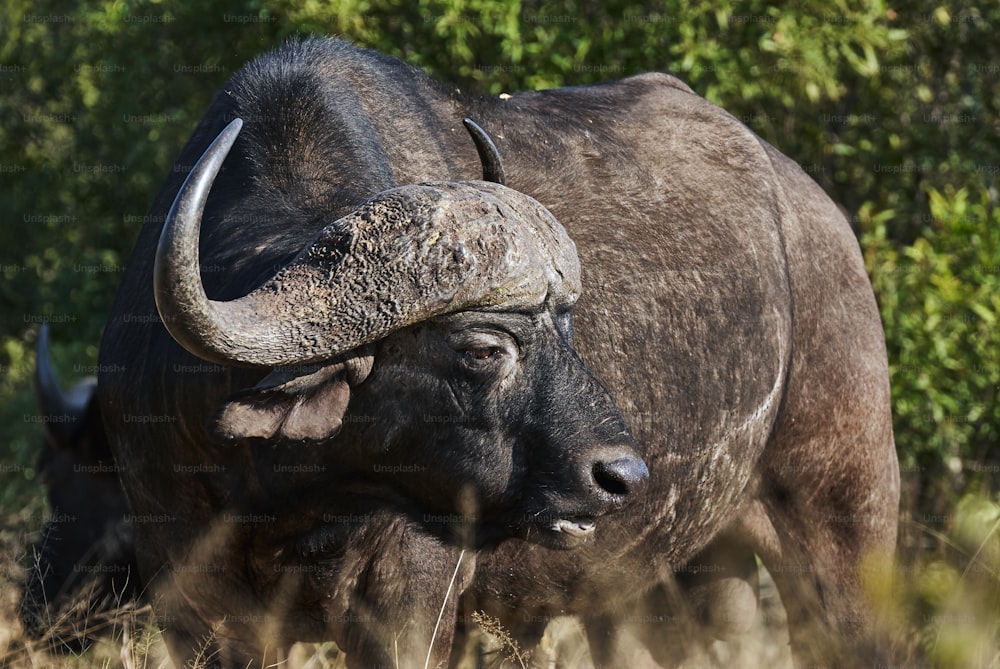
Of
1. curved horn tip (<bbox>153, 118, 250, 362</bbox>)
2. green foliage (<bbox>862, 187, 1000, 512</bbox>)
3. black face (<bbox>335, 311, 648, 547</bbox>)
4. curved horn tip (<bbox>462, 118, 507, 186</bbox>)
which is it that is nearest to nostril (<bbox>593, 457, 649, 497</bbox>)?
black face (<bbox>335, 311, 648, 547</bbox>)

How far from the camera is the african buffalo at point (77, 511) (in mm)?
5758

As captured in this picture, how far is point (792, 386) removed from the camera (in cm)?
554

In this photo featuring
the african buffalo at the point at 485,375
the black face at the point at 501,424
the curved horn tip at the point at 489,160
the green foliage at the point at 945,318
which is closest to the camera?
the african buffalo at the point at 485,375

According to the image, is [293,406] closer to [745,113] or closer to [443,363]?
[443,363]

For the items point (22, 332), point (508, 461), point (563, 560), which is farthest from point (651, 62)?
point (22, 332)

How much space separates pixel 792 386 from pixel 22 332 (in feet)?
27.3

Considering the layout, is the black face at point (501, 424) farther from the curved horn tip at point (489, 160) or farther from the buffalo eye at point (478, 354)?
the curved horn tip at point (489, 160)

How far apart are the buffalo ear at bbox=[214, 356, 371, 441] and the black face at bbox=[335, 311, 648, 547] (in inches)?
4.6

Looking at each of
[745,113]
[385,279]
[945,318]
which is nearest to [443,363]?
[385,279]

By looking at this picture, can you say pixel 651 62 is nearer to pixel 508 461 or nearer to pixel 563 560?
pixel 563 560

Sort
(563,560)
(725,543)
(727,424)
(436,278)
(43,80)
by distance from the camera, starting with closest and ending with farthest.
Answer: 1. (436,278)
2. (563,560)
3. (727,424)
4. (725,543)
5. (43,80)

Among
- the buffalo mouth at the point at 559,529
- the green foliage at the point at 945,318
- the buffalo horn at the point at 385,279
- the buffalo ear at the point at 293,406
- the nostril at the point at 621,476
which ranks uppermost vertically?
the buffalo horn at the point at 385,279

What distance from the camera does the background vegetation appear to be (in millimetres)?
7453

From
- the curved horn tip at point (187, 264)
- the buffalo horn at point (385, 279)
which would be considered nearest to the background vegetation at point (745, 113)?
the buffalo horn at point (385, 279)
